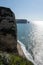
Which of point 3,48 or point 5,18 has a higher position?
point 5,18

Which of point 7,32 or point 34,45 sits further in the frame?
point 34,45

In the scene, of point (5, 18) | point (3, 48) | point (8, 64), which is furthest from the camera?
point (5, 18)

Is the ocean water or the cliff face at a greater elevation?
the cliff face

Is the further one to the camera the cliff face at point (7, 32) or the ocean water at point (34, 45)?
the ocean water at point (34, 45)

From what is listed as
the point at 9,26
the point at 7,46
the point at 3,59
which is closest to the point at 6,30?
the point at 9,26

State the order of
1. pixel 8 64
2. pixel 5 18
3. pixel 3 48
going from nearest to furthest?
pixel 8 64, pixel 3 48, pixel 5 18

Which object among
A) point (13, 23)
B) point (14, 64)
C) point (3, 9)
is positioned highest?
point (3, 9)

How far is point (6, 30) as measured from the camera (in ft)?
46.8

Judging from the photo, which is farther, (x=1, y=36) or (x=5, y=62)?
(x=1, y=36)

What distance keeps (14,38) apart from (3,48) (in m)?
1.52

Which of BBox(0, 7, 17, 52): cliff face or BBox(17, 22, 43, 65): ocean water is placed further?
BBox(17, 22, 43, 65): ocean water

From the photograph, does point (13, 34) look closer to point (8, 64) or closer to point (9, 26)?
point (9, 26)

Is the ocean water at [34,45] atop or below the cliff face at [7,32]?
below

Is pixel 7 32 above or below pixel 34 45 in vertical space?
above
